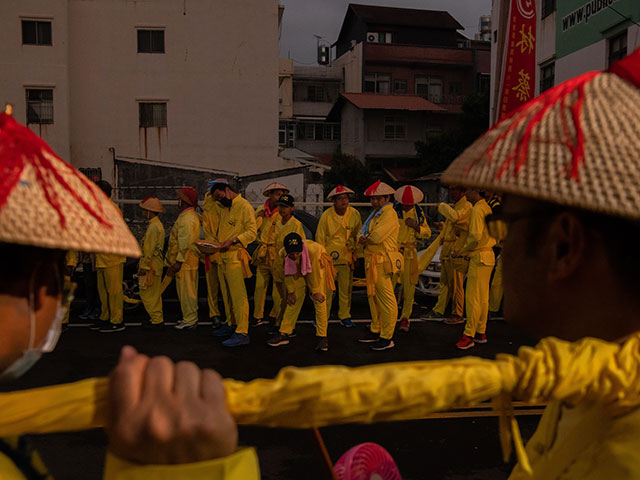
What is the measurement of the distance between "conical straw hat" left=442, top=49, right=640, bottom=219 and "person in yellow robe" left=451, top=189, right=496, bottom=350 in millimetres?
6396

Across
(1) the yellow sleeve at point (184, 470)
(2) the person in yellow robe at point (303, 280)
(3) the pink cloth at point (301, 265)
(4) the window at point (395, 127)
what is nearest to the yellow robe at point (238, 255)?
(2) the person in yellow robe at point (303, 280)

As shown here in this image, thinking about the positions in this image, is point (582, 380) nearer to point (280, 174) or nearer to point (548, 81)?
point (548, 81)

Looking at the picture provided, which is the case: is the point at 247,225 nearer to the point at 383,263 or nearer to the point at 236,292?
the point at 236,292

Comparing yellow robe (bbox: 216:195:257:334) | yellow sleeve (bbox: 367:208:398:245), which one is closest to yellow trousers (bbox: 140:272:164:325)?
Answer: yellow robe (bbox: 216:195:257:334)

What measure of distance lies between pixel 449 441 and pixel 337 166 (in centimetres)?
2575

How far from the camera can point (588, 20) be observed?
14.8 meters

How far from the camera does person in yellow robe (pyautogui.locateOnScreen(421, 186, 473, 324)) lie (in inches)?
319

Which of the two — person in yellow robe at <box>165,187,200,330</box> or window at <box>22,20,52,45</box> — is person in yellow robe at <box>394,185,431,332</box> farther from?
window at <box>22,20,52,45</box>

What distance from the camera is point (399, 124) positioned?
33.5 meters

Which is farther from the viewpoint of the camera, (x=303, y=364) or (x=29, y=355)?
(x=303, y=364)

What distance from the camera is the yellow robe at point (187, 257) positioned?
827cm

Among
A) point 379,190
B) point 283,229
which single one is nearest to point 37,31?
point 283,229

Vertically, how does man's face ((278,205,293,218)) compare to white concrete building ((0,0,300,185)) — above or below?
below

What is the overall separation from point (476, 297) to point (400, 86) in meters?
30.4
